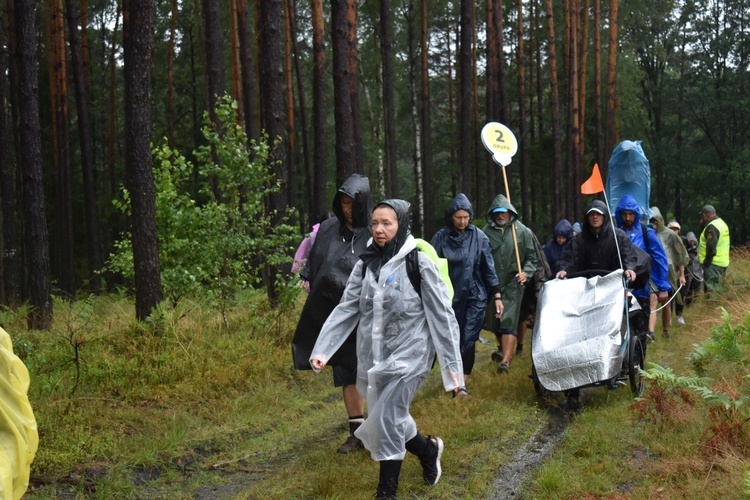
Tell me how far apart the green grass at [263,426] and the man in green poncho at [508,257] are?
2.29 feet

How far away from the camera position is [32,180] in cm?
→ 1080

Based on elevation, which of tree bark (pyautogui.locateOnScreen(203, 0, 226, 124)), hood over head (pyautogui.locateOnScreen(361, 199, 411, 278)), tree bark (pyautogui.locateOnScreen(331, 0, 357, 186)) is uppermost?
tree bark (pyautogui.locateOnScreen(203, 0, 226, 124))

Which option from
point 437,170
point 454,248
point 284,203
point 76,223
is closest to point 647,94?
point 437,170

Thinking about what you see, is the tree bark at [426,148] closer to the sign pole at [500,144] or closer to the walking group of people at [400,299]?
the sign pole at [500,144]

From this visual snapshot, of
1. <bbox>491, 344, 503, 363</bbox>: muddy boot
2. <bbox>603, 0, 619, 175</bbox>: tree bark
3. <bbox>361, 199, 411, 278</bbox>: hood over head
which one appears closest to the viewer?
<bbox>361, 199, 411, 278</bbox>: hood over head

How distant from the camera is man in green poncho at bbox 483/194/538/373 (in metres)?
10.1

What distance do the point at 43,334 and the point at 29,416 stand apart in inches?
279

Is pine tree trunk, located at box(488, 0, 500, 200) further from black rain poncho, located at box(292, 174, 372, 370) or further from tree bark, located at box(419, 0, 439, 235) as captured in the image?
black rain poncho, located at box(292, 174, 372, 370)

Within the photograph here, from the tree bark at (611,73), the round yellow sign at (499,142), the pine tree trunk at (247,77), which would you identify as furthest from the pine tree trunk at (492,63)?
the round yellow sign at (499,142)

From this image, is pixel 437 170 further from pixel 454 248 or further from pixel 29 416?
pixel 29 416

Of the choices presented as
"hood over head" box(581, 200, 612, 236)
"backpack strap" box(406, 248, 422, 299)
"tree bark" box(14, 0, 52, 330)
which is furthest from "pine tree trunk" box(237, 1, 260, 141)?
"backpack strap" box(406, 248, 422, 299)

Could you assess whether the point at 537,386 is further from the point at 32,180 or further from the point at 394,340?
the point at 32,180

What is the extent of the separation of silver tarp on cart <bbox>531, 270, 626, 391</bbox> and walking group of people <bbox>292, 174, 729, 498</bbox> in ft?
1.98

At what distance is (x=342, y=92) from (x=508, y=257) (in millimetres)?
4331
